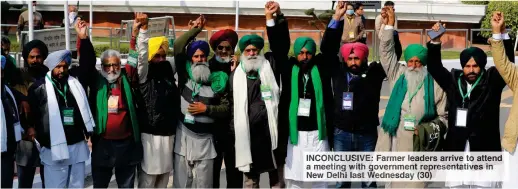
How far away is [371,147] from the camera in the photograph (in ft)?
30.6

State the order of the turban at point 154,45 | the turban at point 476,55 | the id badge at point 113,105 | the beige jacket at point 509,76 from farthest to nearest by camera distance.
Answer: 1. the turban at point 154,45
2. the id badge at point 113,105
3. the turban at point 476,55
4. the beige jacket at point 509,76

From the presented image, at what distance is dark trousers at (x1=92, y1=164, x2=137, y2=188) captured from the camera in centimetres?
890

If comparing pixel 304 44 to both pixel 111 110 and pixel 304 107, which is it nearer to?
pixel 304 107

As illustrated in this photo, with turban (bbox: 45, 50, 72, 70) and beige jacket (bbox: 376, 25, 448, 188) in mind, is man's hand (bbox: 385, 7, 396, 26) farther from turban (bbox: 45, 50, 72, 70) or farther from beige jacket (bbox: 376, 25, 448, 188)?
turban (bbox: 45, 50, 72, 70)

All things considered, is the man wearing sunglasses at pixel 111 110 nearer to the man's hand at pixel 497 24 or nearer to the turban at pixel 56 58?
the turban at pixel 56 58

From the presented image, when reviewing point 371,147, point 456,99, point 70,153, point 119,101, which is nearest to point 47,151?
point 70,153

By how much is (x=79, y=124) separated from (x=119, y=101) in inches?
16.3

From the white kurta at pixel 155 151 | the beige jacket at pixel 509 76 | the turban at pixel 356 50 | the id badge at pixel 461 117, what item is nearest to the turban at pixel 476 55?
the beige jacket at pixel 509 76

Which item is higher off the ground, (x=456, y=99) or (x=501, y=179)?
(x=456, y=99)

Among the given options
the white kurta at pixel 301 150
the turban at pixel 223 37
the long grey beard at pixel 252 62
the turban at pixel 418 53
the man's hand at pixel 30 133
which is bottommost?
the white kurta at pixel 301 150

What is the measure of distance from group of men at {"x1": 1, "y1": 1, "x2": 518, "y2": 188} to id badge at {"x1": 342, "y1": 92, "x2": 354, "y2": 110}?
0.07ft

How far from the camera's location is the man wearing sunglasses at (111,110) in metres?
8.70

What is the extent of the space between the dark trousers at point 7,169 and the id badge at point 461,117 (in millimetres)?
4007

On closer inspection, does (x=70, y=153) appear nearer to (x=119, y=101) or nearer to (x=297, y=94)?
(x=119, y=101)
